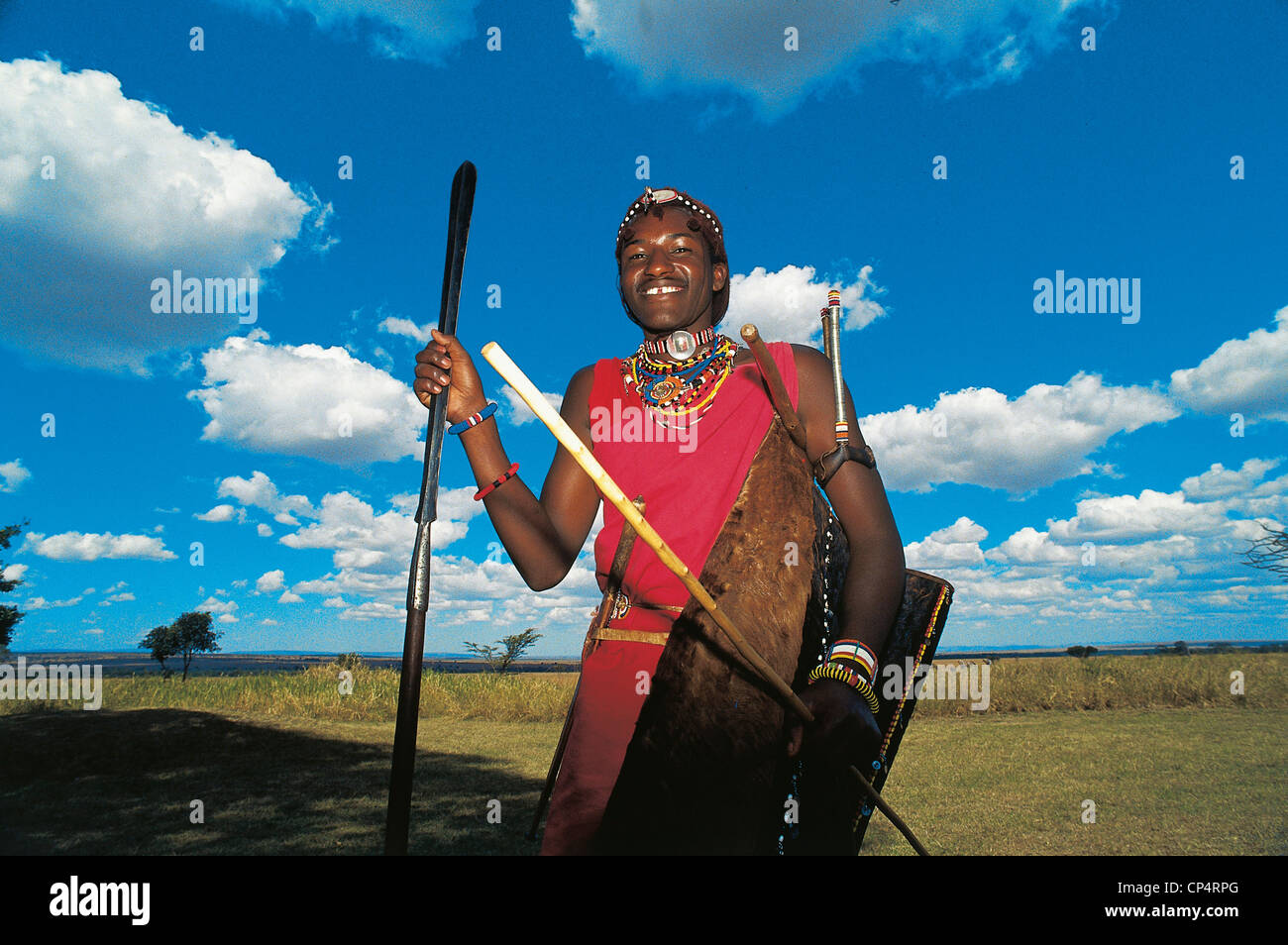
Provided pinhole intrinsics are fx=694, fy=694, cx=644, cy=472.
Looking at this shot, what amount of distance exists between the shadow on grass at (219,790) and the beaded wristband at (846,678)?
6834 millimetres

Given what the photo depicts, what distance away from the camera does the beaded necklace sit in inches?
97.3

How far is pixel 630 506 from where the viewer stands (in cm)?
169

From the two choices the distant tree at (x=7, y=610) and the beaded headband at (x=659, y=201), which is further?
the distant tree at (x=7, y=610)

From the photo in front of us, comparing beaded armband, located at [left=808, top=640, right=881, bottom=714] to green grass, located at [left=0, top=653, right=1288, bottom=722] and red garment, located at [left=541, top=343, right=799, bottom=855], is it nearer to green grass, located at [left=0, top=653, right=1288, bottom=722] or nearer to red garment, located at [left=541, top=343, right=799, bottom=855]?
red garment, located at [left=541, top=343, right=799, bottom=855]

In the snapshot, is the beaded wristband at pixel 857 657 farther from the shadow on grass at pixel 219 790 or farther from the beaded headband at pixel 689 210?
the shadow on grass at pixel 219 790

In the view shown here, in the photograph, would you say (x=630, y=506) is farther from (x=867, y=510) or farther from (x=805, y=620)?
(x=867, y=510)

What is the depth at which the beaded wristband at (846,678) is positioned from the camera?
1.99m

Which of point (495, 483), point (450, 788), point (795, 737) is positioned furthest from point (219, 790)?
point (795, 737)

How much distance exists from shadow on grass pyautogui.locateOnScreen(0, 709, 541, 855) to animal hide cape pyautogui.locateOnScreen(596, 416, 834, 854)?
264 inches

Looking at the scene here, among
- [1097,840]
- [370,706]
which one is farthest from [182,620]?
[1097,840]

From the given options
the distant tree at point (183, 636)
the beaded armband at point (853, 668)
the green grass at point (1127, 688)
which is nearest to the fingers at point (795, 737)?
the beaded armband at point (853, 668)

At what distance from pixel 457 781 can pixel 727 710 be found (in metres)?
10.9
